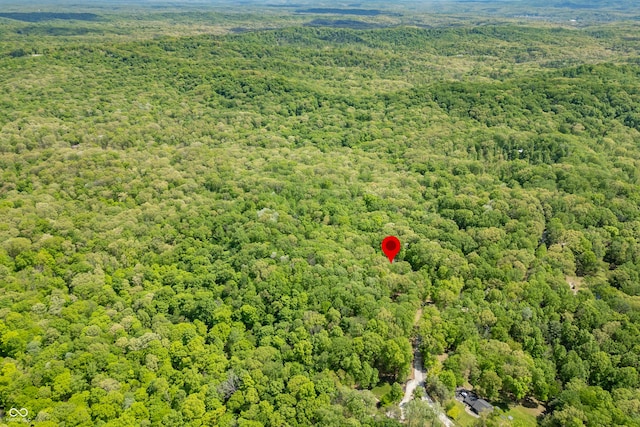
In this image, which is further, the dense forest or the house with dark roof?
the house with dark roof

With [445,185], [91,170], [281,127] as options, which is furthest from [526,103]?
[91,170]

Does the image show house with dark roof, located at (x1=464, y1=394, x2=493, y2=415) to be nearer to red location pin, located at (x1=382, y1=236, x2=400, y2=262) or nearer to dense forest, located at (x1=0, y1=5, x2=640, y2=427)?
dense forest, located at (x1=0, y1=5, x2=640, y2=427)

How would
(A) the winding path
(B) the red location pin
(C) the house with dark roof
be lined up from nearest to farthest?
(A) the winding path → (C) the house with dark roof → (B) the red location pin

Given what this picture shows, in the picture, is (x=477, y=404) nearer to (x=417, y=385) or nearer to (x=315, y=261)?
(x=417, y=385)

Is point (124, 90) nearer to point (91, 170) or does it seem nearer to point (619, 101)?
point (91, 170)

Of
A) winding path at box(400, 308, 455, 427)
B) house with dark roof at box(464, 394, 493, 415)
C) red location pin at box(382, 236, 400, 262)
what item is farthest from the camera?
red location pin at box(382, 236, 400, 262)

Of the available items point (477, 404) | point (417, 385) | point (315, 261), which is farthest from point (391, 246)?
point (477, 404)

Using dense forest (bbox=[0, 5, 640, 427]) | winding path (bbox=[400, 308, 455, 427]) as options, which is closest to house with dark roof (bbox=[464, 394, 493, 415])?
dense forest (bbox=[0, 5, 640, 427])
